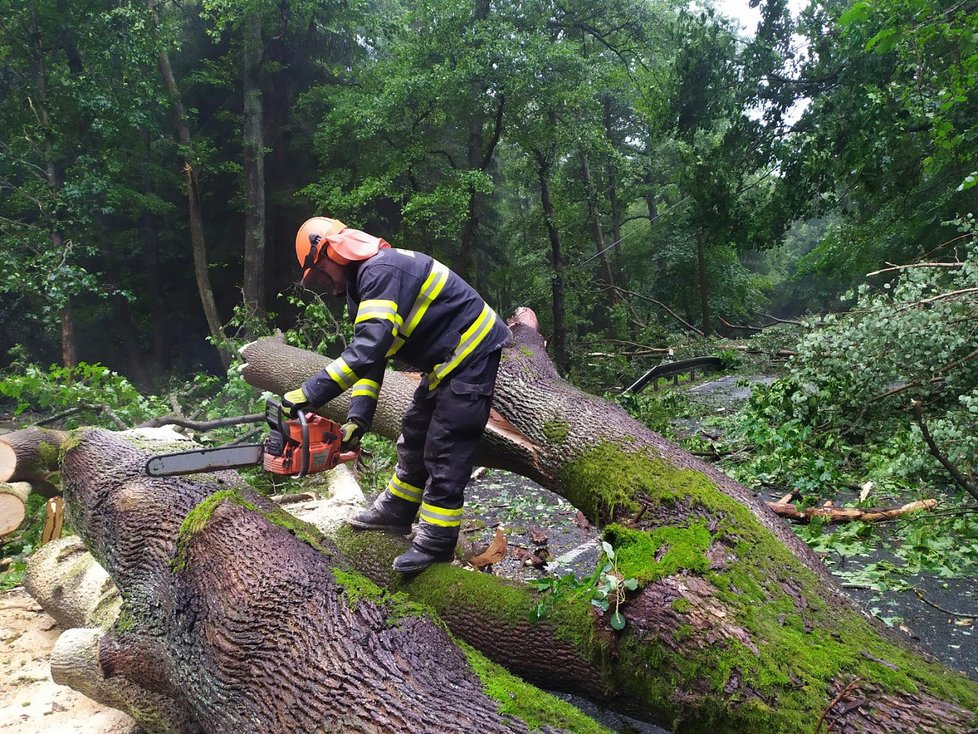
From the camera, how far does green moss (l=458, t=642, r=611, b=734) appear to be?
1.52 metres

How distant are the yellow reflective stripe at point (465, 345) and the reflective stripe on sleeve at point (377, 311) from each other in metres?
0.30

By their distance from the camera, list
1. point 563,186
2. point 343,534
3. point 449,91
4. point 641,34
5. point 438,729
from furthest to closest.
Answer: point 563,186 < point 641,34 < point 449,91 < point 343,534 < point 438,729

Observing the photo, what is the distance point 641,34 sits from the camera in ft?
44.4

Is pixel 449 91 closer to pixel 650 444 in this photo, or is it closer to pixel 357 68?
pixel 357 68

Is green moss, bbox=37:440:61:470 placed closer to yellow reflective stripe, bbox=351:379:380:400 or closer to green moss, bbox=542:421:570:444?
yellow reflective stripe, bbox=351:379:380:400

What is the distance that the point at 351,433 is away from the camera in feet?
7.93

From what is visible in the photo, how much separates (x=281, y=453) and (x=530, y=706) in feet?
4.10

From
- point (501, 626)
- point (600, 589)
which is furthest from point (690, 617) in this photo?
point (501, 626)

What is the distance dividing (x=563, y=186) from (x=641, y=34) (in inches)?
157

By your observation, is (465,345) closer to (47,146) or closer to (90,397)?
(90,397)

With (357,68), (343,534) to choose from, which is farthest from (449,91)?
(343,534)

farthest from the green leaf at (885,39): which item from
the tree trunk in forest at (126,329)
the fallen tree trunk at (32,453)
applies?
the tree trunk in forest at (126,329)

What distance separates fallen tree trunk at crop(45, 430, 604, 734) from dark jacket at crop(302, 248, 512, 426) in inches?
24.0

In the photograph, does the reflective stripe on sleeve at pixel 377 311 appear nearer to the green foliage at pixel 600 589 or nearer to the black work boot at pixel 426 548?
the black work boot at pixel 426 548
